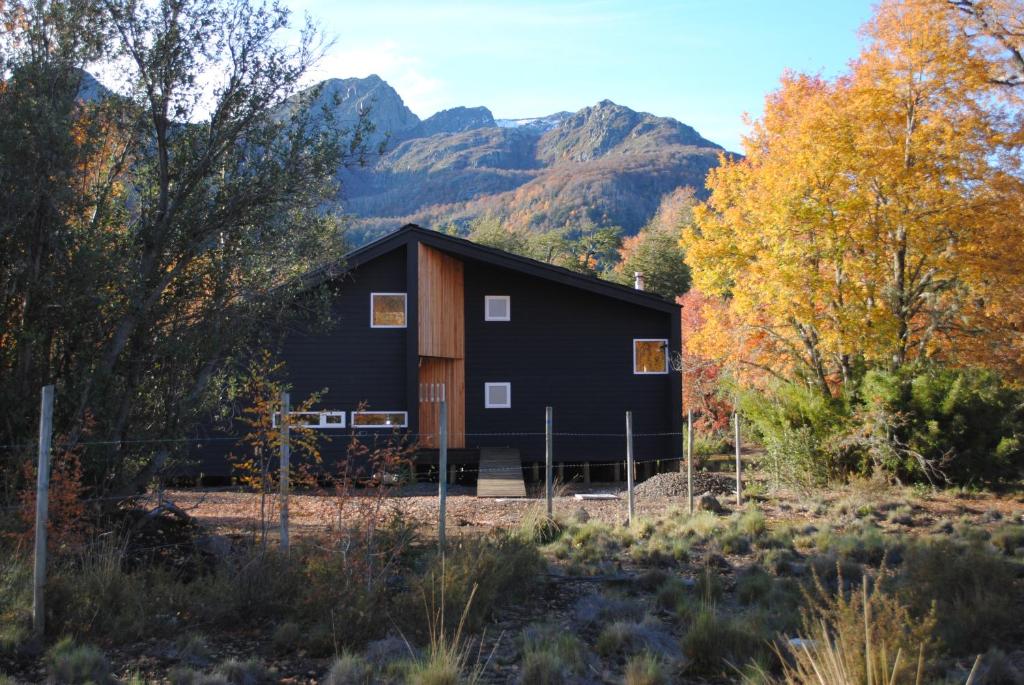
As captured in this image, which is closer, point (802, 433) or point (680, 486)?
point (680, 486)

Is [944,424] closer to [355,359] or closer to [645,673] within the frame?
[355,359]

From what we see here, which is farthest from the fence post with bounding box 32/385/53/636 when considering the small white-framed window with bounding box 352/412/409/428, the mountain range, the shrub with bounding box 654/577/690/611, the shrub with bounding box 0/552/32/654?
the mountain range

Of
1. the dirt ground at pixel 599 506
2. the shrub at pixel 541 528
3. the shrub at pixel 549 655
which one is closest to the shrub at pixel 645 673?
the shrub at pixel 549 655

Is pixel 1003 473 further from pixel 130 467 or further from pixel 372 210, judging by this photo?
pixel 372 210

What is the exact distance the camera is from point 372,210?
443 ft

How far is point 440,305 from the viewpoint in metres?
22.1

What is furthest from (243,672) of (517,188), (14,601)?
(517,188)

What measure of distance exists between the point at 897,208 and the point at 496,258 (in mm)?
9097

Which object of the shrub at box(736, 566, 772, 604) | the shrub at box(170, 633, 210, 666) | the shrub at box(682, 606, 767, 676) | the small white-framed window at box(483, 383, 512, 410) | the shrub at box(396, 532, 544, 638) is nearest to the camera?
the shrub at box(170, 633, 210, 666)

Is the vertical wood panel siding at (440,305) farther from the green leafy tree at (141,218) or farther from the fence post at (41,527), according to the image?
the fence post at (41,527)

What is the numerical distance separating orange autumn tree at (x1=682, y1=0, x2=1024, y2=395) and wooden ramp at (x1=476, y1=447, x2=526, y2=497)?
20.4ft

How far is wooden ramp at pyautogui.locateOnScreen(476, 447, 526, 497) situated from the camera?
60.4 ft

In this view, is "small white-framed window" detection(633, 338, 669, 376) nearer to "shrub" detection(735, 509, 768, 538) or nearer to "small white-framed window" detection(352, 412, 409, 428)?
"small white-framed window" detection(352, 412, 409, 428)

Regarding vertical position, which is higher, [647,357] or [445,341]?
[445,341]
